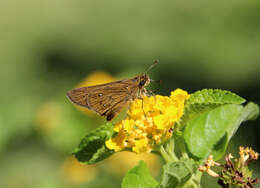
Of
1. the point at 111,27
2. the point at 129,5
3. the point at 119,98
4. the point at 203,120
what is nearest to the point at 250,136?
the point at 119,98

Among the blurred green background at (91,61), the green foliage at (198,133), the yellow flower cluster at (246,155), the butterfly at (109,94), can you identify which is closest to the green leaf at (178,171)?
the green foliage at (198,133)

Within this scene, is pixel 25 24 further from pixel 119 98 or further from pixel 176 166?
pixel 176 166

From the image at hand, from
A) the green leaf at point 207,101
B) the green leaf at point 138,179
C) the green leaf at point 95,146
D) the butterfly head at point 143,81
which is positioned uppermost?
the butterfly head at point 143,81

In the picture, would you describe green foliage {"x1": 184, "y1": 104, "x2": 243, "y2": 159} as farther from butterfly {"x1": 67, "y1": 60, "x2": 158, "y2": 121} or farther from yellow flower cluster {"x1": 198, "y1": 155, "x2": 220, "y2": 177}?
butterfly {"x1": 67, "y1": 60, "x2": 158, "y2": 121}

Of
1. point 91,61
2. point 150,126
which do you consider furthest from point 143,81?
point 91,61

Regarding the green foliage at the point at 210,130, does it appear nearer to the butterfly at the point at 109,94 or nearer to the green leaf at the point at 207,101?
the green leaf at the point at 207,101
